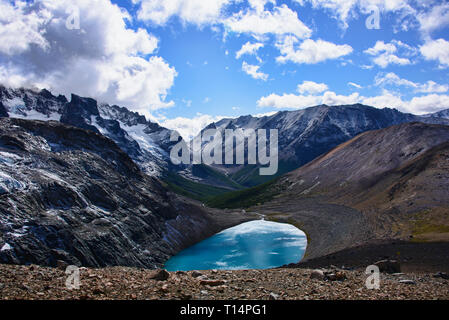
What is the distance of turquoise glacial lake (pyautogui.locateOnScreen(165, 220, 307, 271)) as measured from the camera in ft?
296

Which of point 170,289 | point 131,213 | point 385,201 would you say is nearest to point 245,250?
point 131,213

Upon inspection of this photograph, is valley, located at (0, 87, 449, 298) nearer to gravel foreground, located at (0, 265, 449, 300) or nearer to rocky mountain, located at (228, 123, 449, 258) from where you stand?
rocky mountain, located at (228, 123, 449, 258)

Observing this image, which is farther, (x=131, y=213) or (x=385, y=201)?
(x=385, y=201)

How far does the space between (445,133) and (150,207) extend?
175m

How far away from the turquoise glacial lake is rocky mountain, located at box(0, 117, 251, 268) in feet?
19.5

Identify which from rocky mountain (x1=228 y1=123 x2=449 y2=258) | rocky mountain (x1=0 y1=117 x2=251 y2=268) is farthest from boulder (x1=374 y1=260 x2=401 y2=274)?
rocky mountain (x1=0 y1=117 x2=251 y2=268)

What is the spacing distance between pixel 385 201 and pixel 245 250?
213ft

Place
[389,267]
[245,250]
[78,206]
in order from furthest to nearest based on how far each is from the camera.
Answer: [245,250] → [78,206] → [389,267]

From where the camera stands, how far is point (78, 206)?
78.5 m

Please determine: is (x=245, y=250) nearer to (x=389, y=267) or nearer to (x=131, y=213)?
(x=131, y=213)
